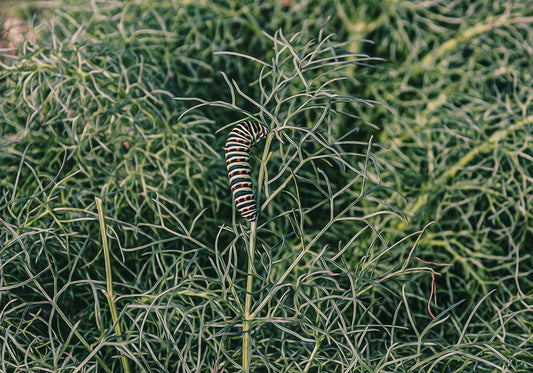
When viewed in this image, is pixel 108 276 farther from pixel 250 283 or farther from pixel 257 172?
pixel 257 172

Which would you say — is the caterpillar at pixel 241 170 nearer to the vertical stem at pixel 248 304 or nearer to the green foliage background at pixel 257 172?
the vertical stem at pixel 248 304

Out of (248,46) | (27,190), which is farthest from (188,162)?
(248,46)

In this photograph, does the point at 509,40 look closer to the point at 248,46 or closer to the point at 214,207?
the point at 248,46

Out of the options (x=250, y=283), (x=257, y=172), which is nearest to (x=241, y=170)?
(x=250, y=283)

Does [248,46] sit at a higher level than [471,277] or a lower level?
higher

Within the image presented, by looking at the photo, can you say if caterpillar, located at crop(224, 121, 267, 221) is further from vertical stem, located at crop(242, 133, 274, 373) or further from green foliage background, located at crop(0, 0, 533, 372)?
green foliage background, located at crop(0, 0, 533, 372)

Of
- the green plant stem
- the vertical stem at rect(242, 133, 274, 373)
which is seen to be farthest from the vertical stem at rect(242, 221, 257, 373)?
the green plant stem
